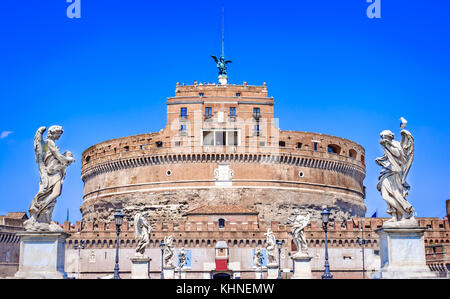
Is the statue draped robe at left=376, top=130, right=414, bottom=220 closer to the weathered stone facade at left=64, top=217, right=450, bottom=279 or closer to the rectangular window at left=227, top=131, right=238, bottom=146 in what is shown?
the weathered stone facade at left=64, top=217, right=450, bottom=279

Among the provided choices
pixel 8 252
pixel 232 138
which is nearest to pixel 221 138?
pixel 232 138

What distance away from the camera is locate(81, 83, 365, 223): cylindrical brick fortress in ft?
210

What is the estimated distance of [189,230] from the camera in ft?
184

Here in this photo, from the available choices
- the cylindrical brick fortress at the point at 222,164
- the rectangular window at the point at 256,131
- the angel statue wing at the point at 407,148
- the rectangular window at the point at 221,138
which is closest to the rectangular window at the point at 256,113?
the cylindrical brick fortress at the point at 222,164

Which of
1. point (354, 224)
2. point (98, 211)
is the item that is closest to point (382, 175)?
point (354, 224)

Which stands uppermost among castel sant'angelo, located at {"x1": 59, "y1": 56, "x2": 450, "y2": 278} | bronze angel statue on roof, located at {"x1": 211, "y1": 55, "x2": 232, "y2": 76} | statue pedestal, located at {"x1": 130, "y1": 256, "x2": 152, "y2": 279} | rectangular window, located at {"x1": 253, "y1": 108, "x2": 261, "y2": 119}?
bronze angel statue on roof, located at {"x1": 211, "y1": 55, "x2": 232, "y2": 76}

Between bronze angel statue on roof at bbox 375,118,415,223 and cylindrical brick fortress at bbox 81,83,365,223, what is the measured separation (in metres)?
52.2

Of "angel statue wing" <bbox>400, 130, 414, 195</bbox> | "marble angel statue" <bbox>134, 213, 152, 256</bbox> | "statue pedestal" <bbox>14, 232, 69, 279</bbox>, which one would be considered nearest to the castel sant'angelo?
"marble angel statue" <bbox>134, 213, 152, 256</bbox>
